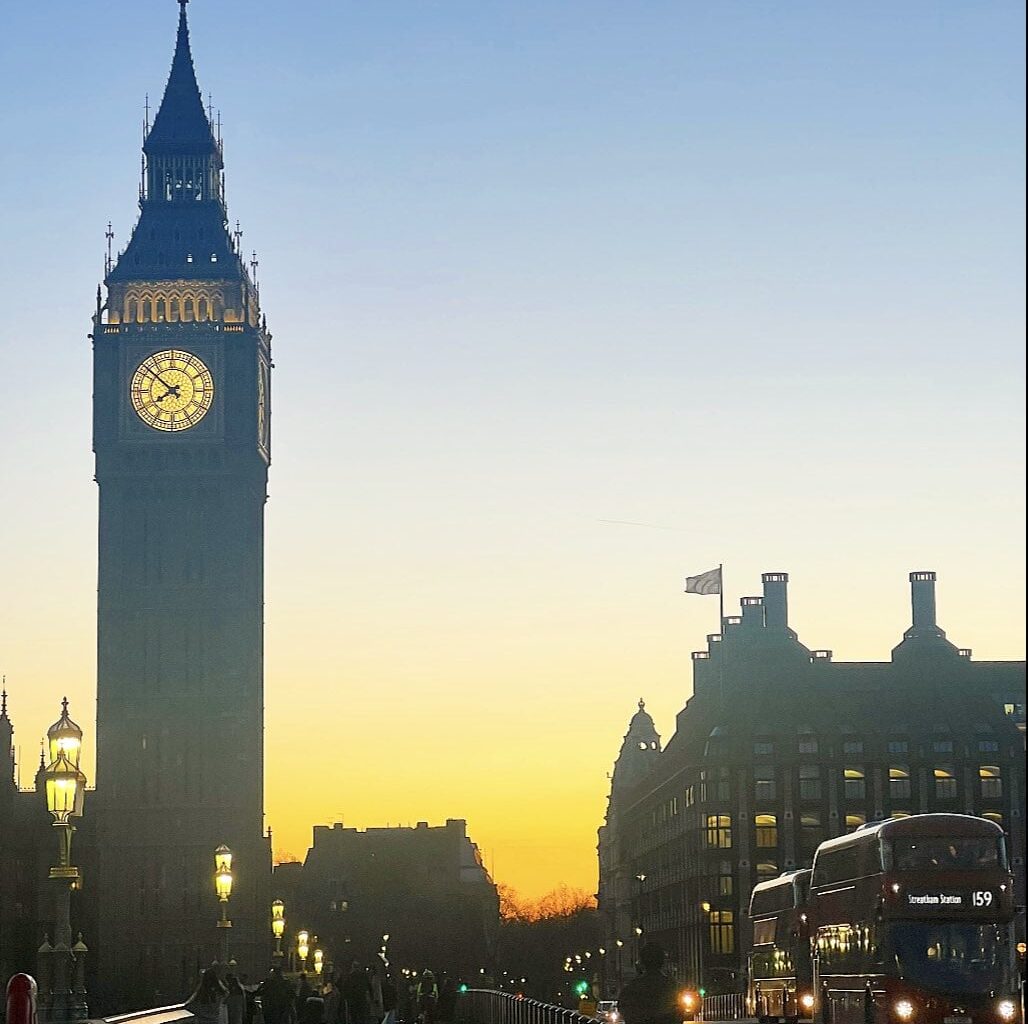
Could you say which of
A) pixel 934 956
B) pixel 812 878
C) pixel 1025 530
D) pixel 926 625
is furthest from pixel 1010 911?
pixel 926 625

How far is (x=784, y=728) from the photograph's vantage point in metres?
129

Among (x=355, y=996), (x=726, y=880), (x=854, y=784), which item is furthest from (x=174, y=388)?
(x=355, y=996)

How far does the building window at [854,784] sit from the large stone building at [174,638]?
34.0 metres

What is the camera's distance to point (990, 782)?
425 feet

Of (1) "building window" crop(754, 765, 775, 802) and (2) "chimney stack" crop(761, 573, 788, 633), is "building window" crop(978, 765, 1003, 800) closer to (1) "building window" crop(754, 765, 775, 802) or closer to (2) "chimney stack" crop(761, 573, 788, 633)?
(1) "building window" crop(754, 765, 775, 802)

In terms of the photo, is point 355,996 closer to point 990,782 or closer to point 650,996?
point 650,996

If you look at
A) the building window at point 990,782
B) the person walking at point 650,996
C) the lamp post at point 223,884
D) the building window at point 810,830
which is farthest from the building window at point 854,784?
the person walking at point 650,996

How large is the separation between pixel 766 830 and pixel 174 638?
1421 inches

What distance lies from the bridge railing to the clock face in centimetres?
5992

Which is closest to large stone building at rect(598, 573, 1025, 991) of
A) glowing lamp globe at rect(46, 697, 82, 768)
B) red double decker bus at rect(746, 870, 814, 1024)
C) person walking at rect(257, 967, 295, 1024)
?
red double decker bus at rect(746, 870, 814, 1024)

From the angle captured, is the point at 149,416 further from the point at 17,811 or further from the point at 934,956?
the point at 934,956

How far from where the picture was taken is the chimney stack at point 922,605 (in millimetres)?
138000

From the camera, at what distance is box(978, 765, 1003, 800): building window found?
12900cm

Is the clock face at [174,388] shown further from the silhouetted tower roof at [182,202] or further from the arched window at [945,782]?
the arched window at [945,782]
